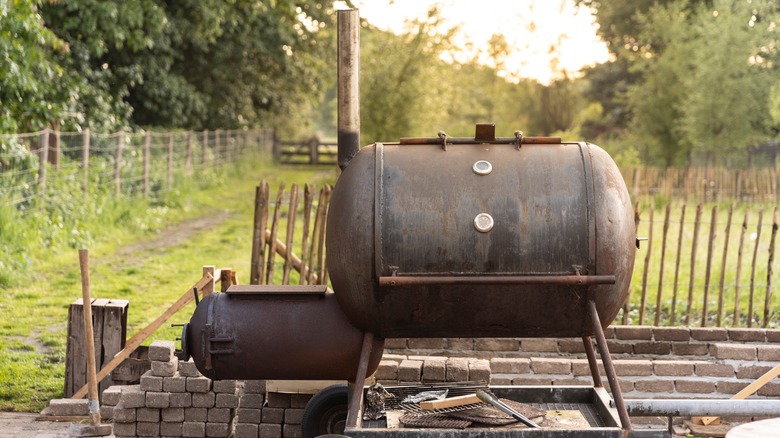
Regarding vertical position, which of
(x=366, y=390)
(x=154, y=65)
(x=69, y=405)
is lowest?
(x=69, y=405)

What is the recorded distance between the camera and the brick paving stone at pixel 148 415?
603 cm

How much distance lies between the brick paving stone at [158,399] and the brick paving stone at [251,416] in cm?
48

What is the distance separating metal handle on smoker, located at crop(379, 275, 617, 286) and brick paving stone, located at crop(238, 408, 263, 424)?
1.79 metres

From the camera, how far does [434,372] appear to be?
6027 mm

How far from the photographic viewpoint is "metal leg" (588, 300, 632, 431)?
15.7ft

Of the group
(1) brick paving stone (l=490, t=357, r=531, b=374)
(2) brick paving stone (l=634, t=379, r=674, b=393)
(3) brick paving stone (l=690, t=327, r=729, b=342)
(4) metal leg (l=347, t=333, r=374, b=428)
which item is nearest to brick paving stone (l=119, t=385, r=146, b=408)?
(4) metal leg (l=347, t=333, r=374, b=428)

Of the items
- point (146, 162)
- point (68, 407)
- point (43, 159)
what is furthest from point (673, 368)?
point (146, 162)

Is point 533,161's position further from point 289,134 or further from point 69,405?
point 289,134

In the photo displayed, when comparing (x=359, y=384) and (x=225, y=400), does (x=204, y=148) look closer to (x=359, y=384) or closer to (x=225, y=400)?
(x=225, y=400)

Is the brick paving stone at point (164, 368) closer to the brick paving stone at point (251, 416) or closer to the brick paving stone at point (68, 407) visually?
the brick paving stone at point (251, 416)

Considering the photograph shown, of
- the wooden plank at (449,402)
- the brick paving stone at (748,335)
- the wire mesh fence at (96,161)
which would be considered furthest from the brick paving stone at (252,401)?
the wire mesh fence at (96,161)

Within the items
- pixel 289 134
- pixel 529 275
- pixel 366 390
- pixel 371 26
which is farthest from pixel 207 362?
pixel 289 134

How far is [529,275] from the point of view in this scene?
486cm

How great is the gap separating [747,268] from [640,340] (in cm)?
513
